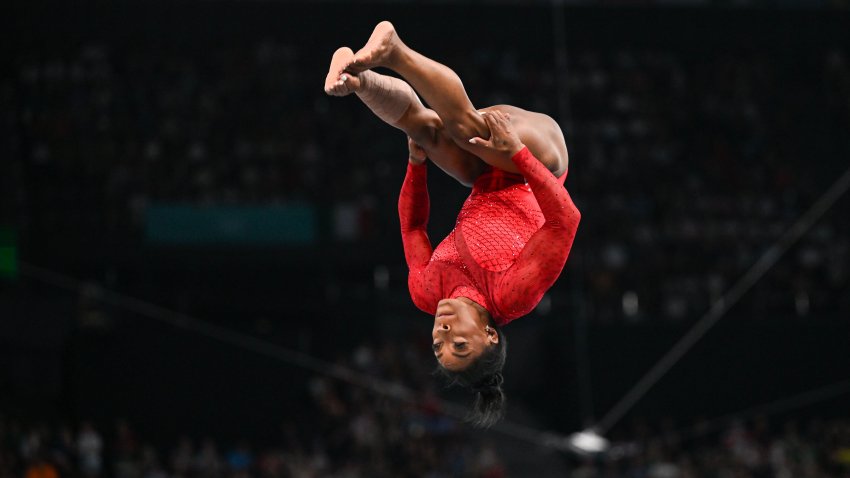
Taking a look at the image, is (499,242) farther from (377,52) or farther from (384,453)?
(384,453)

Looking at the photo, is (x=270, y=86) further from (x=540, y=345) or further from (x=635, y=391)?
(x=635, y=391)

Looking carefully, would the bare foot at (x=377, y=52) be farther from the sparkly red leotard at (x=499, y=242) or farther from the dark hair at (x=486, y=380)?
the dark hair at (x=486, y=380)

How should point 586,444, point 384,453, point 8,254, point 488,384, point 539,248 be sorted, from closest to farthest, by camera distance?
point 539,248
point 488,384
point 586,444
point 384,453
point 8,254

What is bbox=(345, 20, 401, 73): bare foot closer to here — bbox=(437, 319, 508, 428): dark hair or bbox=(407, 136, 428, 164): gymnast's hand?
bbox=(407, 136, 428, 164): gymnast's hand

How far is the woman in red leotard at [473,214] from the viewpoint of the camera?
3.86 meters

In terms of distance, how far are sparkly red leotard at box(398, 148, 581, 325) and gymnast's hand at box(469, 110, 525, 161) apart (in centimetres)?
4

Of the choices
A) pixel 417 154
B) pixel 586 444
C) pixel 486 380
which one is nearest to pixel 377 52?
pixel 417 154

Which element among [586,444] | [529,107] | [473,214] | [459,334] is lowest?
[586,444]

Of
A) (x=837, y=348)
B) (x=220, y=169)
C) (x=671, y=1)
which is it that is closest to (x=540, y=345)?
(x=837, y=348)

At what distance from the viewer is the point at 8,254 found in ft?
35.3

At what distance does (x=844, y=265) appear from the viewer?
1209 centimetres

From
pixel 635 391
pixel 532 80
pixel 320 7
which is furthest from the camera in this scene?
pixel 532 80

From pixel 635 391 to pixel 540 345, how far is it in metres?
1.09

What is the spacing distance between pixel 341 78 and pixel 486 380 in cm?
117
